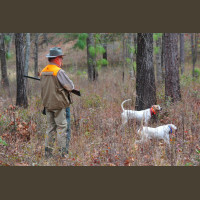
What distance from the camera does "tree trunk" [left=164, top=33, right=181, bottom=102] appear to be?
298 inches

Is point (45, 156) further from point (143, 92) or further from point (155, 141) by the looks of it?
point (143, 92)

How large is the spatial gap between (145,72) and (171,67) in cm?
127

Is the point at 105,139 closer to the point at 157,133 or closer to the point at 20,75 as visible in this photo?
the point at 157,133

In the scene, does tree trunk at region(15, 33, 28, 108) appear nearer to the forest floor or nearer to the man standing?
the forest floor

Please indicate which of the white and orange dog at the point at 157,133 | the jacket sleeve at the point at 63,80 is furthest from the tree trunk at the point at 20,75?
the white and orange dog at the point at 157,133

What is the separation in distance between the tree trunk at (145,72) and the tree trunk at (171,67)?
907 mm

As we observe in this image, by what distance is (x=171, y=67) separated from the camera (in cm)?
767

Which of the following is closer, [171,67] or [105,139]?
[105,139]

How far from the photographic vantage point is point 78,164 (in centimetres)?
425

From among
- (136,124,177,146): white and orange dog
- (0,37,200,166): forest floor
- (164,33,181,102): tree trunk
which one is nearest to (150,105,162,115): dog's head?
(0,37,200,166): forest floor

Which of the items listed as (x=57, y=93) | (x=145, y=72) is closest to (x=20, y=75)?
(x=145, y=72)

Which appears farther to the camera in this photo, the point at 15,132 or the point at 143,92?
the point at 143,92

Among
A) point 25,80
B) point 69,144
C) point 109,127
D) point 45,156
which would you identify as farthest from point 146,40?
point 25,80

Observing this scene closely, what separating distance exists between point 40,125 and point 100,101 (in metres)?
2.55
